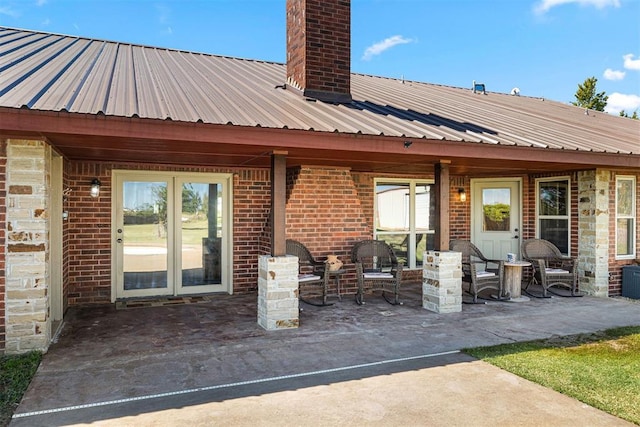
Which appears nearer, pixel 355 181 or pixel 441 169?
pixel 441 169

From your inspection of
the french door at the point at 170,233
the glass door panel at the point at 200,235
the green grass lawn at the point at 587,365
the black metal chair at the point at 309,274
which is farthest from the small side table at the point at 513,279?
the glass door panel at the point at 200,235

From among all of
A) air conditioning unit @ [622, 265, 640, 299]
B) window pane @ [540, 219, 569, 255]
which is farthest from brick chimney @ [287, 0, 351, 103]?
air conditioning unit @ [622, 265, 640, 299]

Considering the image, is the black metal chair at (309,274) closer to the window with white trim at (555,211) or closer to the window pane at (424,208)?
the window pane at (424,208)

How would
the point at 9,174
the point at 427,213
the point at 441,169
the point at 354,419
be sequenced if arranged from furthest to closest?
the point at 427,213
the point at 441,169
the point at 9,174
the point at 354,419

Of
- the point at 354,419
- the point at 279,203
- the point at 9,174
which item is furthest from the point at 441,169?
the point at 9,174

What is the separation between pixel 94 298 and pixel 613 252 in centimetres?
904

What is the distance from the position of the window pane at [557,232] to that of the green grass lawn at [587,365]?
3.38 meters

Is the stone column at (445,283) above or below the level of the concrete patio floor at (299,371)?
above

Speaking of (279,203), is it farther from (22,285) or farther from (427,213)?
(427,213)

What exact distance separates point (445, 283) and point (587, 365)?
2436mm

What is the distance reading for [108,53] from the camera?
8227 millimetres

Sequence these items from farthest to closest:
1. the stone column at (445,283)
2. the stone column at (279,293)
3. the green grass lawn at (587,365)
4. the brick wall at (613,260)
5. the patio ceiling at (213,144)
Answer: the brick wall at (613,260) < the stone column at (445,283) < the stone column at (279,293) < the patio ceiling at (213,144) < the green grass lawn at (587,365)

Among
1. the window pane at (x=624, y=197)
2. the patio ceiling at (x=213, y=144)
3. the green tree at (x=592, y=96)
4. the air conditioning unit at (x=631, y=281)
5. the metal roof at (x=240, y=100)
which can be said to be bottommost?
the air conditioning unit at (x=631, y=281)

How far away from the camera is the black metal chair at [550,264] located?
796 cm
